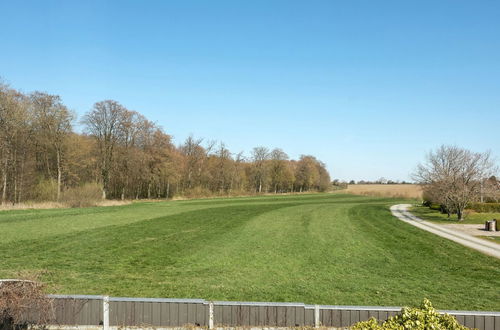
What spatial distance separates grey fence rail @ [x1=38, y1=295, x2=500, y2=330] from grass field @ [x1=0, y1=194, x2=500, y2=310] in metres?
2.57

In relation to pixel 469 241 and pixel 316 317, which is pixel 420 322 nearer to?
pixel 316 317

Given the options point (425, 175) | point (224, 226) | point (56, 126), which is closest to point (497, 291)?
point (224, 226)

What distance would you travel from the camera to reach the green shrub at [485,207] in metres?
42.5

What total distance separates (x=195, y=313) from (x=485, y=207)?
4690cm

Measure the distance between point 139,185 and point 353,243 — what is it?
4758cm

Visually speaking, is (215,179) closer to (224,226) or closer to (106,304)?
(224,226)

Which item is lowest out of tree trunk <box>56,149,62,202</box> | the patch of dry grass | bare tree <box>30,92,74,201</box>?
the patch of dry grass

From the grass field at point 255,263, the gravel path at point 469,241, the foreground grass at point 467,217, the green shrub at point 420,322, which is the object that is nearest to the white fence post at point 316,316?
the grass field at point 255,263

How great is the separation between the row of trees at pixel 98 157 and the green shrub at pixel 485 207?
45.5 m

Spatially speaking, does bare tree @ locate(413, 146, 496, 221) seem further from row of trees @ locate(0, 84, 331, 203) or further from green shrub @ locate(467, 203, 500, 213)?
row of trees @ locate(0, 84, 331, 203)

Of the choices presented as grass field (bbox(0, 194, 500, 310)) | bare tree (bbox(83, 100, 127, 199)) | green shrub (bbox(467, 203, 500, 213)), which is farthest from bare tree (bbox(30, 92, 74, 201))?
green shrub (bbox(467, 203, 500, 213))

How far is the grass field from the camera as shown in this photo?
10945 mm

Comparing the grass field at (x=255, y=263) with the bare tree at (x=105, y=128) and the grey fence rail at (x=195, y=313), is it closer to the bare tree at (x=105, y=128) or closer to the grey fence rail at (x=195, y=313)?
the grey fence rail at (x=195, y=313)

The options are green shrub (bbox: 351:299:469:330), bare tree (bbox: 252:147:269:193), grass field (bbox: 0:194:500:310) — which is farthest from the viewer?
bare tree (bbox: 252:147:269:193)
